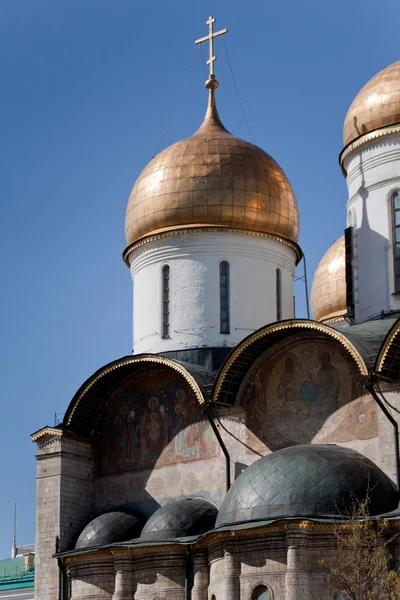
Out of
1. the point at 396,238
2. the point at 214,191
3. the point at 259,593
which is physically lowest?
the point at 259,593

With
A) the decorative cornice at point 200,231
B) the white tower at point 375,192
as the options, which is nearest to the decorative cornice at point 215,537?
the white tower at point 375,192

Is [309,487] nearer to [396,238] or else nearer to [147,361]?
[147,361]

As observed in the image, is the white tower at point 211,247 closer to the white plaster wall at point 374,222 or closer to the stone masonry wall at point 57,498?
the white plaster wall at point 374,222

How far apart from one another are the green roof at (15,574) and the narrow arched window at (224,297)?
26.2ft

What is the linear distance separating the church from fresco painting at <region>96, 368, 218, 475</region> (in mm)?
28

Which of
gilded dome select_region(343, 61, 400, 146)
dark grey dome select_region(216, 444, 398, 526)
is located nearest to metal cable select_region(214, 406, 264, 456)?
dark grey dome select_region(216, 444, 398, 526)

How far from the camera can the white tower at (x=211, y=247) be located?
2225 cm

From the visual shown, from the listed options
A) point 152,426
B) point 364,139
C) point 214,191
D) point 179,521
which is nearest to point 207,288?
point 214,191

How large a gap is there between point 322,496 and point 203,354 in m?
5.03

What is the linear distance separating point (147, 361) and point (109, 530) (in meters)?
2.80

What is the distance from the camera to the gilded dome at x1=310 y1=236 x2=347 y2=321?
86.2 feet

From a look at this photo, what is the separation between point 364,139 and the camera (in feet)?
71.7

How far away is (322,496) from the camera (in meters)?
17.4

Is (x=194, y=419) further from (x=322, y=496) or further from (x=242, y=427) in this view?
(x=322, y=496)
